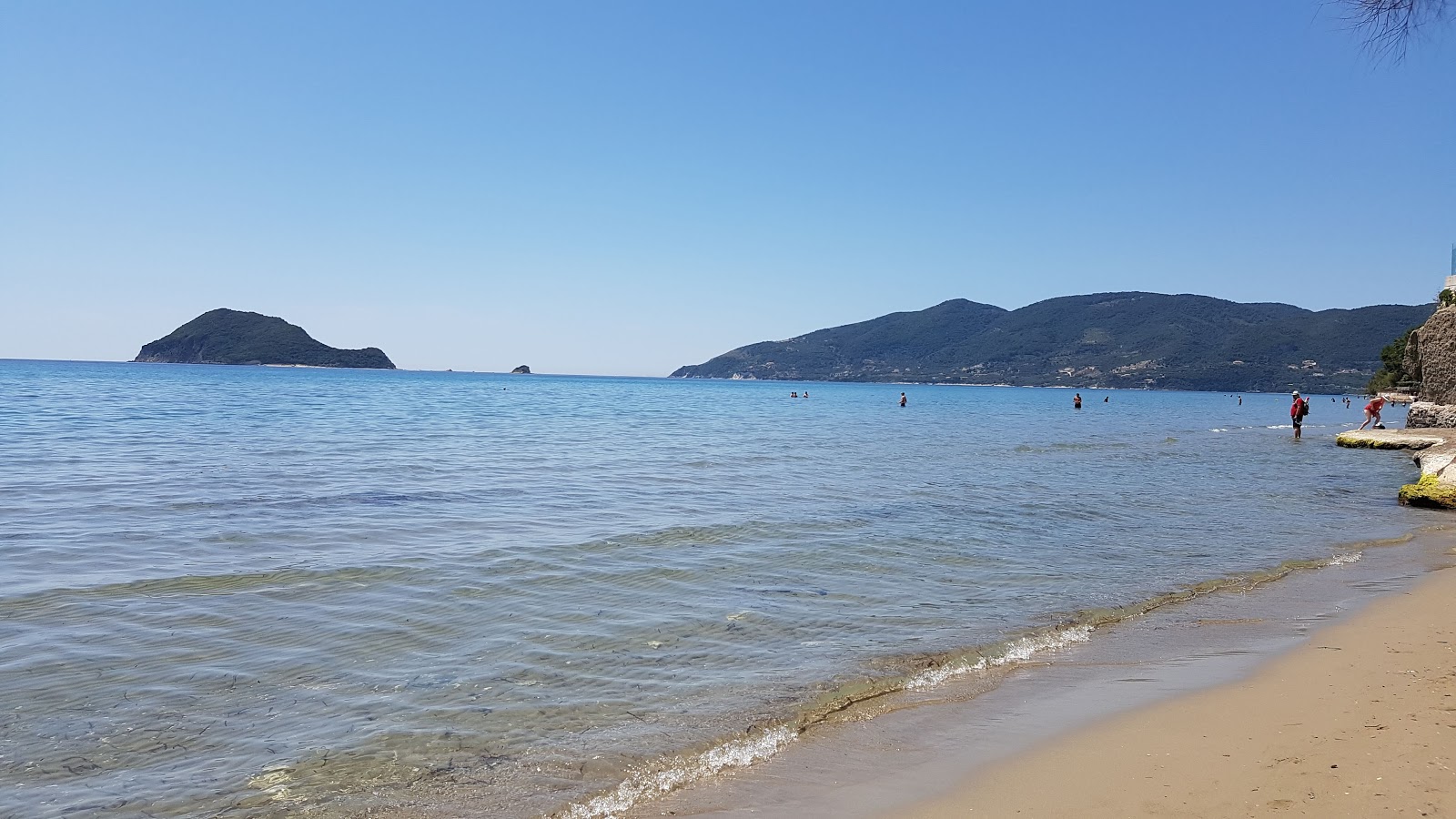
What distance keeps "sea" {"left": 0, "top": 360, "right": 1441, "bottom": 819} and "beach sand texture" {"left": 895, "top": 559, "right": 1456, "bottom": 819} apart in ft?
4.53

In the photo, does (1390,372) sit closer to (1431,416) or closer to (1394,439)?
(1431,416)

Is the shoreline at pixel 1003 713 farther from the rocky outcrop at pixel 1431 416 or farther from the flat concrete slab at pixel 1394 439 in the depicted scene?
the rocky outcrop at pixel 1431 416

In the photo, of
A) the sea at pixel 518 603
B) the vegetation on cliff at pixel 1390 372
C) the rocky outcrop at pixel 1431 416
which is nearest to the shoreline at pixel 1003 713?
the sea at pixel 518 603

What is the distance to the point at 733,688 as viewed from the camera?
5.94 m

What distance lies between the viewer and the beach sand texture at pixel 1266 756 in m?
3.92

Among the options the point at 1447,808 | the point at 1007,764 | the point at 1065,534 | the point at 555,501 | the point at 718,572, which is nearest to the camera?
the point at 1447,808

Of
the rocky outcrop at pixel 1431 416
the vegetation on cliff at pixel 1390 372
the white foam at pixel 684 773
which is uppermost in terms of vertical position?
the vegetation on cliff at pixel 1390 372

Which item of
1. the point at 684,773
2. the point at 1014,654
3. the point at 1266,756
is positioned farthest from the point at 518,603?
the point at 1266,756

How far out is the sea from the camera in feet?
15.3

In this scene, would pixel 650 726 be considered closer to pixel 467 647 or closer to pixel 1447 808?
pixel 467 647

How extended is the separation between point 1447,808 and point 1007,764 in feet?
6.32

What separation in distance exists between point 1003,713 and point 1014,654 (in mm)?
1484

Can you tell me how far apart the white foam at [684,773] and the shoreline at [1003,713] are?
0.12 feet

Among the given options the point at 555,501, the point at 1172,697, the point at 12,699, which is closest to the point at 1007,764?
the point at 1172,697
